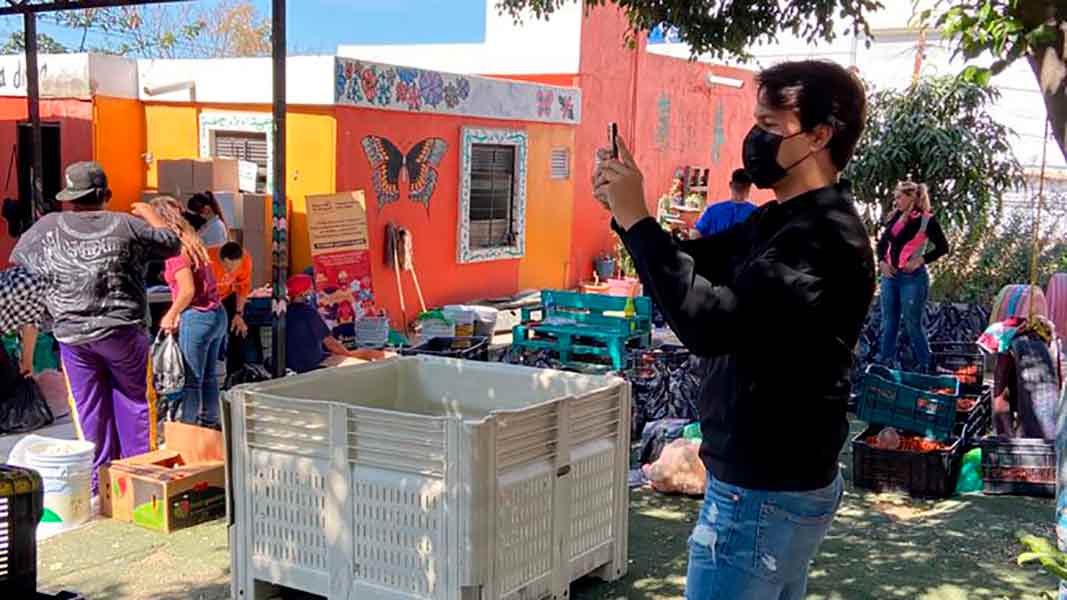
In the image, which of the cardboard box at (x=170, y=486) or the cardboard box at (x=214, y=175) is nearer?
the cardboard box at (x=170, y=486)

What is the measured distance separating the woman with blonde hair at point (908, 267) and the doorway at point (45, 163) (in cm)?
893

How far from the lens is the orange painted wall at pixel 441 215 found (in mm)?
11359

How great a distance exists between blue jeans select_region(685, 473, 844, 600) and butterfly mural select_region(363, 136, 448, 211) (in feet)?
31.1

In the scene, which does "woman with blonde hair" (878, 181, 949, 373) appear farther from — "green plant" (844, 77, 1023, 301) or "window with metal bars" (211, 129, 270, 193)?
"window with metal bars" (211, 129, 270, 193)

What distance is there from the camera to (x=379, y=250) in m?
11.7

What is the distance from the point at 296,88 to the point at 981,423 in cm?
713

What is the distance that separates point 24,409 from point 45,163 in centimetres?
617

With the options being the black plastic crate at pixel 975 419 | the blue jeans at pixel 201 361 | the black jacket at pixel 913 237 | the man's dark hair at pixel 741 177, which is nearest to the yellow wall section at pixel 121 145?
the blue jeans at pixel 201 361

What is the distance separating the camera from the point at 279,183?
6090mm

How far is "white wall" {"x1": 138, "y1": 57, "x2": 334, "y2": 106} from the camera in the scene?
10.9 metres

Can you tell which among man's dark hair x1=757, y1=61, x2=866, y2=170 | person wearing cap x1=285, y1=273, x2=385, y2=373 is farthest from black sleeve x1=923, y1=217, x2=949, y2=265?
man's dark hair x1=757, y1=61, x2=866, y2=170

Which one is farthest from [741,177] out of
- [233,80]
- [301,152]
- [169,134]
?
[169,134]

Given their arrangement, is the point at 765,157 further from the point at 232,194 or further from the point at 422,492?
the point at 232,194

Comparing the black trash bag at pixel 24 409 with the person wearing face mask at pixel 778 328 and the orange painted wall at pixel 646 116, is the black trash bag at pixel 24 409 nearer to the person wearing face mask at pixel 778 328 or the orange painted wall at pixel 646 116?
the person wearing face mask at pixel 778 328
